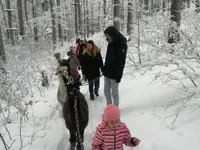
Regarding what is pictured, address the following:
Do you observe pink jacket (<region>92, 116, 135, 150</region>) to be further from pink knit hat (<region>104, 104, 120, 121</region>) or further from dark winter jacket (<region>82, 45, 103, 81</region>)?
dark winter jacket (<region>82, 45, 103, 81</region>)

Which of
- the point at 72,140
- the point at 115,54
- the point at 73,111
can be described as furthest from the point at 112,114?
the point at 115,54

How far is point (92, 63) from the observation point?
5859 mm

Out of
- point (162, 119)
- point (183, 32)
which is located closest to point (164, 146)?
point (162, 119)

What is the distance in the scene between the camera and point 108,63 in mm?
4449

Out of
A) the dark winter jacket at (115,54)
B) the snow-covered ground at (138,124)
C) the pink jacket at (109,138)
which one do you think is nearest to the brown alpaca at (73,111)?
the snow-covered ground at (138,124)

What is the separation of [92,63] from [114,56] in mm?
1684

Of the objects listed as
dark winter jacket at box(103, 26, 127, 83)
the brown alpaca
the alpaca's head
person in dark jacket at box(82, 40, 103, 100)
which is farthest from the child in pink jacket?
person in dark jacket at box(82, 40, 103, 100)

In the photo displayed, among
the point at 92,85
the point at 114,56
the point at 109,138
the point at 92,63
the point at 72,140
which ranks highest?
the point at 114,56

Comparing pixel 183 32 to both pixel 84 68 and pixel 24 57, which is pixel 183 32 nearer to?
pixel 84 68

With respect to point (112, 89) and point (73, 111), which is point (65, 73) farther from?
point (112, 89)

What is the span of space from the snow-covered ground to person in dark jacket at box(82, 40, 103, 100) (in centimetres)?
52

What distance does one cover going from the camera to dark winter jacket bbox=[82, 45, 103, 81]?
5758 millimetres

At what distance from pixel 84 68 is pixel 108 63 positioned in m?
1.66

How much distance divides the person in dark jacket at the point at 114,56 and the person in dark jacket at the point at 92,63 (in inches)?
51.1
